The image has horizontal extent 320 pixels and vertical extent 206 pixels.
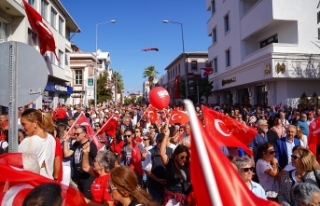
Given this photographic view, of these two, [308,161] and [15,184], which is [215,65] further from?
[15,184]

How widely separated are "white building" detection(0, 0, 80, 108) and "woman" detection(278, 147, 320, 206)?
1634 cm

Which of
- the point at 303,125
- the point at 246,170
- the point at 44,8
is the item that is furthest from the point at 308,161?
the point at 44,8

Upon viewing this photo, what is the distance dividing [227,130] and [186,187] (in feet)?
5.30

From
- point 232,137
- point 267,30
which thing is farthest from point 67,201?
point 267,30

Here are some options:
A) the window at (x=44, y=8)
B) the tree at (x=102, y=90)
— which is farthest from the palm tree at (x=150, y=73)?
the window at (x=44, y=8)

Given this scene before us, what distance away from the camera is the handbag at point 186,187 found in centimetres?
406

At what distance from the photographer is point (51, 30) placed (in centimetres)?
2373

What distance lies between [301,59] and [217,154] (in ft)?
66.2

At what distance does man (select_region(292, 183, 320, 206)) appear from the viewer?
2928mm

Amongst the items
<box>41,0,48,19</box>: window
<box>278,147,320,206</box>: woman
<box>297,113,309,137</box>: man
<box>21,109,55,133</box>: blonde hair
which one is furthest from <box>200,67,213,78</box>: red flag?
<box>21,109,55,133</box>: blonde hair

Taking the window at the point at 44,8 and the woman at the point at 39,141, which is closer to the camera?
the woman at the point at 39,141

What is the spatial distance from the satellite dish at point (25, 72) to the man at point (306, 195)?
303 centimetres

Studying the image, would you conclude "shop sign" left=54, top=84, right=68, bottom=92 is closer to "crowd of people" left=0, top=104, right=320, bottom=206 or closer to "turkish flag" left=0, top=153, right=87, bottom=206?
"crowd of people" left=0, top=104, right=320, bottom=206

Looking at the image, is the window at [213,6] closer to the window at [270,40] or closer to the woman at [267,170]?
the window at [270,40]
